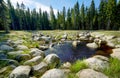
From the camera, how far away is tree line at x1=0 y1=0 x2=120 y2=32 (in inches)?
1627

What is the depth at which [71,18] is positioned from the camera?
61.6 m

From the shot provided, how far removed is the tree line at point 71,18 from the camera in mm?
41319

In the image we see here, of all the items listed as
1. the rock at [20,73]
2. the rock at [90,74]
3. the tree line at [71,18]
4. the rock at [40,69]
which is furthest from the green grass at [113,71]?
the tree line at [71,18]

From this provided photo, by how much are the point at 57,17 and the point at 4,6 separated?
3775 centimetres

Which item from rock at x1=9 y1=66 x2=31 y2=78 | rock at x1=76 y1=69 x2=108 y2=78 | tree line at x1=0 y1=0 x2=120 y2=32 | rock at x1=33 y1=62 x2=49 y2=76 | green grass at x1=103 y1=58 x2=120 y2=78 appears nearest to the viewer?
rock at x1=76 y1=69 x2=108 y2=78

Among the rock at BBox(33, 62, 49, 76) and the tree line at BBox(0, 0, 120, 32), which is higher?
the tree line at BBox(0, 0, 120, 32)

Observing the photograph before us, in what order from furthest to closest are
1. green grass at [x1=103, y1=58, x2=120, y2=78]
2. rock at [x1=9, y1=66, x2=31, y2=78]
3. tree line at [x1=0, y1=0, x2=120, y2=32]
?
tree line at [x1=0, y1=0, x2=120, y2=32] → rock at [x1=9, y1=66, x2=31, y2=78] → green grass at [x1=103, y1=58, x2=120, y2=78]

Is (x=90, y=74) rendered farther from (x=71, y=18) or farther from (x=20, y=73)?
(x=71, y=18)

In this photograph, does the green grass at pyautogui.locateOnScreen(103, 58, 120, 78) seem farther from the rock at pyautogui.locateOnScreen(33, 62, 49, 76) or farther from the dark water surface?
the dark water surface

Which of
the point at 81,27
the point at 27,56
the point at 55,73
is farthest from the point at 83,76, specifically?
the point at 81,27

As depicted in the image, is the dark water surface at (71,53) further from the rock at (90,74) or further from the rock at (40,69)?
the rock at (90,74)

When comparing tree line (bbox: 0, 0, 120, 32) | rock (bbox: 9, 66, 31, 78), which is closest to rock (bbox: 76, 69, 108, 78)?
rock (bbox: 9, 66, 31, 78)

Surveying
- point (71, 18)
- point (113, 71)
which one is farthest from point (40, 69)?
point (71, 18)

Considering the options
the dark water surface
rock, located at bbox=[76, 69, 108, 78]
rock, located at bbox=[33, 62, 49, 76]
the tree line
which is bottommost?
the dark water surface
